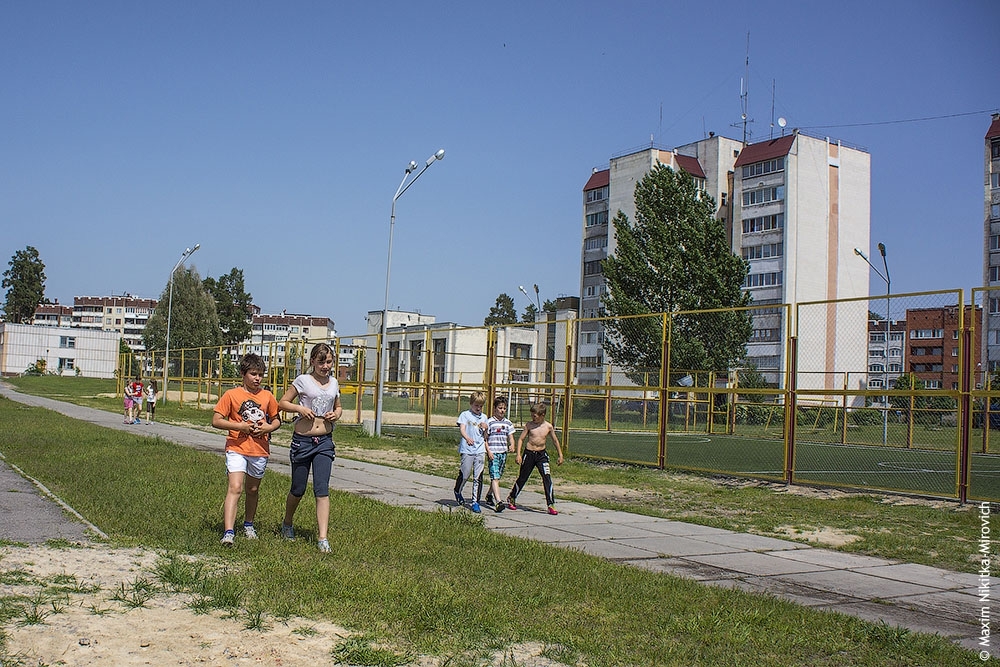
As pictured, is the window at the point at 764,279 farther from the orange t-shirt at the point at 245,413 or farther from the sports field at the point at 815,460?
the orange t-shirt at the point at 245,413

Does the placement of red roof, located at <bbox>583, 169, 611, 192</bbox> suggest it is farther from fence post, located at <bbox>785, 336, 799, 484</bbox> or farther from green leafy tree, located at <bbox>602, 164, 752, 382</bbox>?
fence post, located at <bbox>785, 336, 799, 484</bbox>

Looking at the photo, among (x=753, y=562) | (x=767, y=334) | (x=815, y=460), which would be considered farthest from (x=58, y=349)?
(x=753, y=562)

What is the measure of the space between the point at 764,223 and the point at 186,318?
2261 inches

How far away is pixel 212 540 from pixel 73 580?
179 centimetres

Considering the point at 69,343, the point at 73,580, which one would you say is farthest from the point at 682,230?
the point at 69,343

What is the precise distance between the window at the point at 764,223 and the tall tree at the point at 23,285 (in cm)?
10173

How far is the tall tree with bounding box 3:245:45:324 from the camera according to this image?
12950 cm

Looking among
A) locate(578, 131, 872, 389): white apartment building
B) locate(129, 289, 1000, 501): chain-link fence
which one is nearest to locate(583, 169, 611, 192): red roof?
locate(578, 131, 872, 389): white apartment building

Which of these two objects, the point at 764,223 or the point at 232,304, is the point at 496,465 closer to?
the point at 764,223

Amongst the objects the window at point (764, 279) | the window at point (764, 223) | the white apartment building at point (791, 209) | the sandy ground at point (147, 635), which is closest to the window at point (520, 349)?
the white apartment building at point (791, 209)

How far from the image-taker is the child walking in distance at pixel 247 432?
7.82 metres

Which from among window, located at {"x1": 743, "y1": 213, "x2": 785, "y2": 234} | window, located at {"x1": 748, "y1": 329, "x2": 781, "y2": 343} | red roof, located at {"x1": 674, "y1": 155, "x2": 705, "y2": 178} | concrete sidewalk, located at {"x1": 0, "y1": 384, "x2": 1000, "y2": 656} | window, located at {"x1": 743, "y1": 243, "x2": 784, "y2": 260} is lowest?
concrete sidewalk, located at {"x1": 0, "y1": 384, "x2": 1000, "y2": 656}

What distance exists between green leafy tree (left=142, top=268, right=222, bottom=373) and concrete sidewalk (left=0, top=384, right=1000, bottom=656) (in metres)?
86.1

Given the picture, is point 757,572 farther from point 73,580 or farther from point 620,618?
point 73,580
